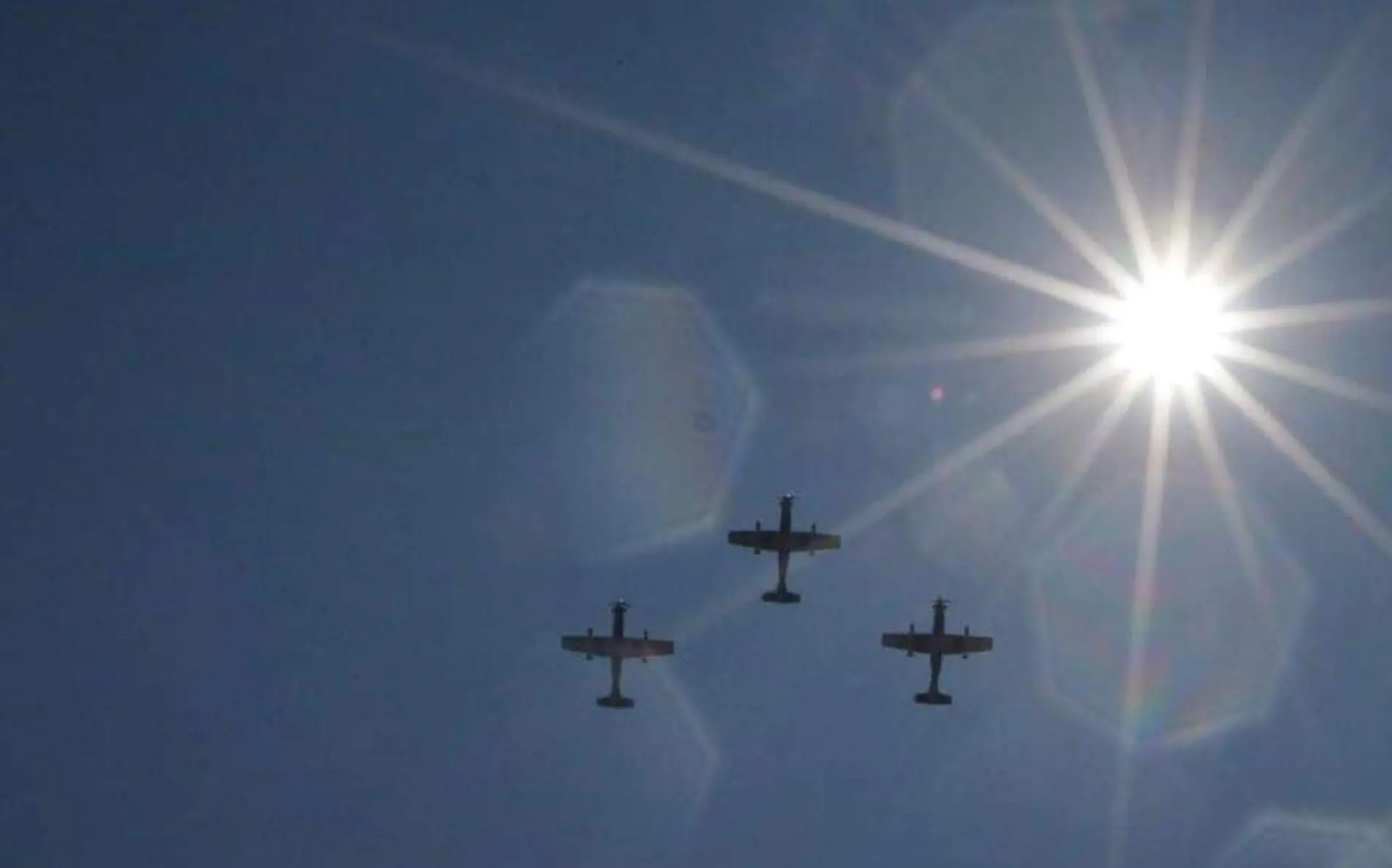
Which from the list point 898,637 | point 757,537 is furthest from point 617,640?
point 898,637

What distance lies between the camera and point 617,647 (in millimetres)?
95938

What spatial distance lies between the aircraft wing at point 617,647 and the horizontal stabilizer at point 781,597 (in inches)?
269

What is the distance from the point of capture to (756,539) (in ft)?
310

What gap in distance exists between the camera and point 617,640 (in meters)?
96.2

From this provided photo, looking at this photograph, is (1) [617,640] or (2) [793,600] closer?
(2) [793,600]

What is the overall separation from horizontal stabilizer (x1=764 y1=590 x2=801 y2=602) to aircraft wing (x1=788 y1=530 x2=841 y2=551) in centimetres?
451

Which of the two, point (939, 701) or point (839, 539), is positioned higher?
point (839, 539)

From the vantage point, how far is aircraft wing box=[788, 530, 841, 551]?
309ft

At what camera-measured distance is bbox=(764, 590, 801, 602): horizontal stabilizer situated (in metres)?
89.2

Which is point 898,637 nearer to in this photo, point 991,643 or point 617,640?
point 991,643

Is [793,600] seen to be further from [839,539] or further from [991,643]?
[991,643]

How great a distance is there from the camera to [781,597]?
89.7 metres

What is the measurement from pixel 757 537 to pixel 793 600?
6182 millimetres

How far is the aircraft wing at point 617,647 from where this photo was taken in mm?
93887
